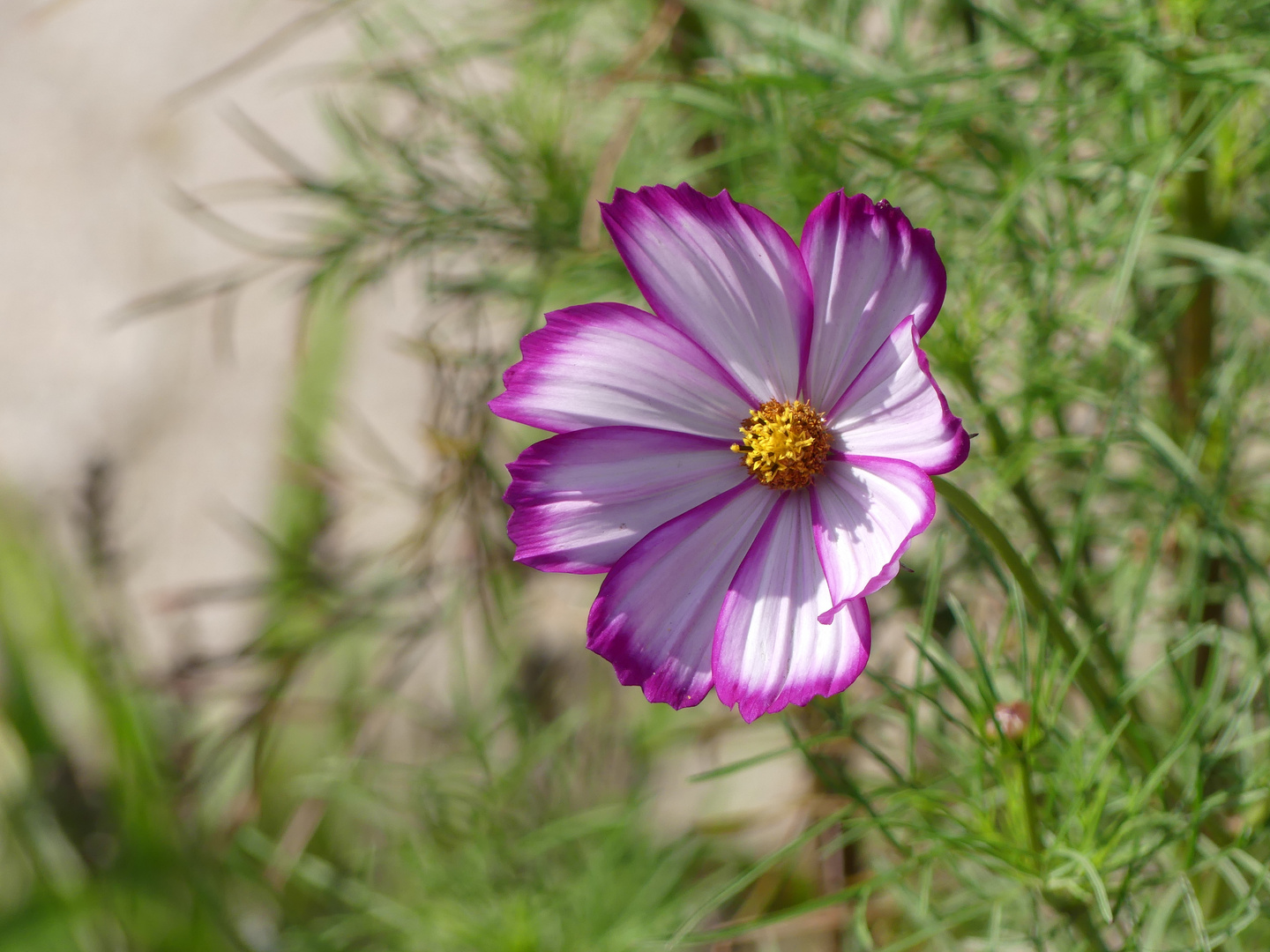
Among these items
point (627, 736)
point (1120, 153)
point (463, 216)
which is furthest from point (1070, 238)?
point (627, 736)

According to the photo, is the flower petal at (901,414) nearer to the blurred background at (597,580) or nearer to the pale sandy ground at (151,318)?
the blurred background at (597,580)

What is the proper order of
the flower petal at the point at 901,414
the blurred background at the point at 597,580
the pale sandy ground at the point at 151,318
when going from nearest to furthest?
the flower petal at the point at 901,414 → the blurred background at the point at 597,580 → the pale sandy ground at the point at 151,318

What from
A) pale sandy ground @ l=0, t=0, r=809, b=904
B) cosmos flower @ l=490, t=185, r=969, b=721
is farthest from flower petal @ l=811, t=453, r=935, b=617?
pale sandy ground @ l=0, t=0, r=809, b=904

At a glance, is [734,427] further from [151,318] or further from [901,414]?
[151,318]

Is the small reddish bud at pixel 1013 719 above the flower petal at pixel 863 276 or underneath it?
underneath

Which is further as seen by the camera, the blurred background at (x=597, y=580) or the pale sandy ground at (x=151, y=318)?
the pale sandy ground at (x=151, y=318)

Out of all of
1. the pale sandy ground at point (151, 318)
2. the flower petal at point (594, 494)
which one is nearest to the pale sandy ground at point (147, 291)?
the pale sandy ground at point (151, 318)

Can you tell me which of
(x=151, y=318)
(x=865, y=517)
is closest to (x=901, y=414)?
(x=865, y=517)
